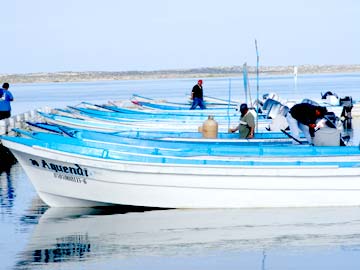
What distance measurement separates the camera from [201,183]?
17.3m

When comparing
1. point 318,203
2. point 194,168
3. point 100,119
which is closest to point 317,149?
point 318,203

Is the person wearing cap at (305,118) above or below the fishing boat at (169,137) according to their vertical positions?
above

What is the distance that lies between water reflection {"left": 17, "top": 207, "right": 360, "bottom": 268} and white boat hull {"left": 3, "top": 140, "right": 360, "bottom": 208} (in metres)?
0.20

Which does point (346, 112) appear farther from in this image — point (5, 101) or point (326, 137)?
point (326, 137)

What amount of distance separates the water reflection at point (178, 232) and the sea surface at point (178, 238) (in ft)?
0.04

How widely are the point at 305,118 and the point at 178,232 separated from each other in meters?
4.14

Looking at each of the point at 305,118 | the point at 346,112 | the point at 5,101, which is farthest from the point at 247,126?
the point at 346,112

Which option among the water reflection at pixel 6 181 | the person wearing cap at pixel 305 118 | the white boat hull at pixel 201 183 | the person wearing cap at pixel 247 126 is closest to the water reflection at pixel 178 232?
the white boat hull at pixel 201 183

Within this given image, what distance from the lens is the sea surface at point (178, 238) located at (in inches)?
554

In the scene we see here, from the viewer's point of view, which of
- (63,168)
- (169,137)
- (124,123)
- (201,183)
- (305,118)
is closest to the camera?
(201,183)

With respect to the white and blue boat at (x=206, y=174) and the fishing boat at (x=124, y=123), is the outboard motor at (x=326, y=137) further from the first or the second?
the fishing boat at (x=124, y=123)

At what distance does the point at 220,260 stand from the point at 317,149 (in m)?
4.38

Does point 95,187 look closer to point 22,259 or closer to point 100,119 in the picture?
point 22,259

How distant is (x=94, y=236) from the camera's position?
16.3 meters
